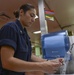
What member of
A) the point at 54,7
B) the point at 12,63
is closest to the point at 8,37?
the point at 12,63

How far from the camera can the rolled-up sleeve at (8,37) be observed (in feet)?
3.82

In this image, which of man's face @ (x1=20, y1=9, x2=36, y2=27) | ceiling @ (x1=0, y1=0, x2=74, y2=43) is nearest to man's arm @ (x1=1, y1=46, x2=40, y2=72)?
man's face @ (x1=20, y1=9, x2=36, y2=27)

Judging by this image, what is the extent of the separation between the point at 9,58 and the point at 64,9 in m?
3.85

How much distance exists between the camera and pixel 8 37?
3.93 ft

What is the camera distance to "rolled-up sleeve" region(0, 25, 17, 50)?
1.17 meters

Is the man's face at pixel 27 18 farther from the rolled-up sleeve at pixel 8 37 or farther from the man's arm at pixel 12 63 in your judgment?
the man's arm at pixel 12 63

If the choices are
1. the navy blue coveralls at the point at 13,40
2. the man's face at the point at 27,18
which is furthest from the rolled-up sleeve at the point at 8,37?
the man's face at the point at 27,18

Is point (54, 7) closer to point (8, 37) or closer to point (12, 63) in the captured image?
point (8, 37)

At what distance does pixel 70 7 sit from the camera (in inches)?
183

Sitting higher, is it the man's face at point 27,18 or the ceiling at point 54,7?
the ceiling at point 54,7

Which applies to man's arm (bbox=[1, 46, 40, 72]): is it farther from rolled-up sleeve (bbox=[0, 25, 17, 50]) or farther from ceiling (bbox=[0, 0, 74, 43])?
ceiling (bbox=[0, 0, 74, 43])

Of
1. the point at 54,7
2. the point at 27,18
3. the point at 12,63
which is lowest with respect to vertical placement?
the point at 12,63

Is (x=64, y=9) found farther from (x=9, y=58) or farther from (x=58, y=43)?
(x=9, y=58)

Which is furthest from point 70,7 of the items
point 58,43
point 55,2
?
point 58,43
